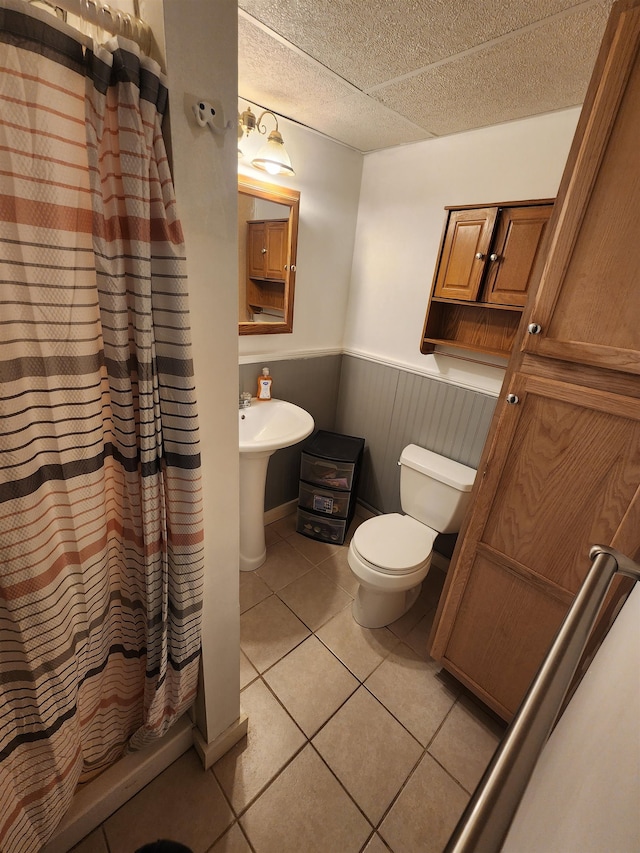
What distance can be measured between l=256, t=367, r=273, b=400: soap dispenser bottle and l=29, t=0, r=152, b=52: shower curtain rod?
4.62ft

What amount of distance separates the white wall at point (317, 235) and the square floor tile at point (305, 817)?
5.68ft

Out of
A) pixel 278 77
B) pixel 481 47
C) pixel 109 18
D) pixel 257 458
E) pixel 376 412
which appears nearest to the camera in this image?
pixel 109 18

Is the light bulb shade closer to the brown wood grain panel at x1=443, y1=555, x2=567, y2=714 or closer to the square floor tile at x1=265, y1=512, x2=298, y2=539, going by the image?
the brown wood grain panel at x1=443, y1=555, x2=567, y2=714

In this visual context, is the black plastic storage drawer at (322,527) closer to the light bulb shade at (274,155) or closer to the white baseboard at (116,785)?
the white baseboard at (116,785)

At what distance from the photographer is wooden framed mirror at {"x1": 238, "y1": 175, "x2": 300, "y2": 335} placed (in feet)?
5.63

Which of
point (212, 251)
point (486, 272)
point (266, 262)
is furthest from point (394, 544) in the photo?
point (266, 262)

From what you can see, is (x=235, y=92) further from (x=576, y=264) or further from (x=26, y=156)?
(x=576, y=264)

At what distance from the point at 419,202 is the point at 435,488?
4.89ft

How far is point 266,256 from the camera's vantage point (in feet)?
6.07

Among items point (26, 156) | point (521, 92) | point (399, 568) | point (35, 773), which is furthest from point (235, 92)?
point (399, 568)

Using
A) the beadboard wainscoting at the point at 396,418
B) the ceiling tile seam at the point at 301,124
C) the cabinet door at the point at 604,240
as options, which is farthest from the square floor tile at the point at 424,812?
the ceiling tile seam at the point at 301,124

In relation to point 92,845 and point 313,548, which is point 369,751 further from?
point 313,548

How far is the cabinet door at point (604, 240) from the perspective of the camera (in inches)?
31.2

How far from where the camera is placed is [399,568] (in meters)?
1.53
